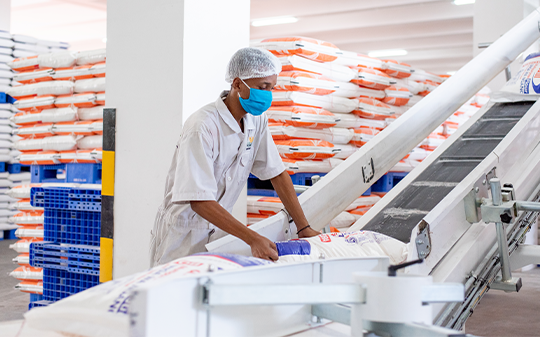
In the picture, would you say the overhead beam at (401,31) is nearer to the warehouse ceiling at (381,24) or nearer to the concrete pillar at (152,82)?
the warehouse ceiling at (381,24)

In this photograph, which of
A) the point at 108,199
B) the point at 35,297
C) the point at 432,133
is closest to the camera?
the point at 108,199

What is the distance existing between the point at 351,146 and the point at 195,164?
2351 millimetres

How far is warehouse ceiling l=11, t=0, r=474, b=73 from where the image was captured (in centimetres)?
931

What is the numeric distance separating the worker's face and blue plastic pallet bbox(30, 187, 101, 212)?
6.02 ft

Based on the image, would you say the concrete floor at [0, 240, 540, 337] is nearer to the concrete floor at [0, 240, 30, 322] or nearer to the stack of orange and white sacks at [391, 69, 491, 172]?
the concrete floor at [0, 240, 30, 322]

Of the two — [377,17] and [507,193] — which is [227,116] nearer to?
[507,193]

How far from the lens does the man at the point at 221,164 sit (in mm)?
2051

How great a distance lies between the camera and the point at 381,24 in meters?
9.91

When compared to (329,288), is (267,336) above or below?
below

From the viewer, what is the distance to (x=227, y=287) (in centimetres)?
102

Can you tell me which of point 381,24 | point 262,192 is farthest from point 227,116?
point 381,24

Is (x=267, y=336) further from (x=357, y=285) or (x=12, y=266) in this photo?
(x=12, y=266)

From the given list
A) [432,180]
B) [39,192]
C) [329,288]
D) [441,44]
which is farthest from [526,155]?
[441,44]

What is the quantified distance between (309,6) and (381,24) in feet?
4.89
